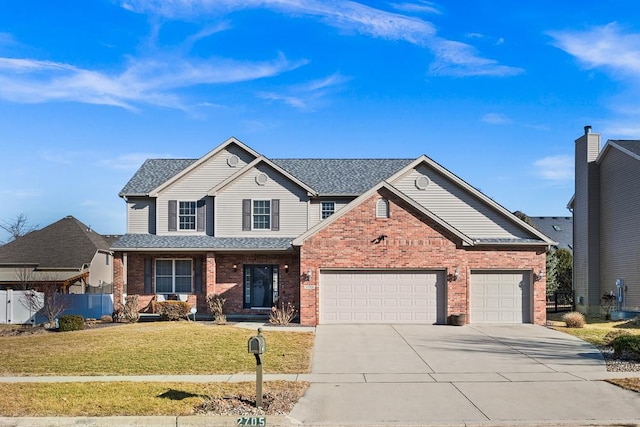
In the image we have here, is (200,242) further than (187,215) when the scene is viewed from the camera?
No

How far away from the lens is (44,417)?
1059 cm

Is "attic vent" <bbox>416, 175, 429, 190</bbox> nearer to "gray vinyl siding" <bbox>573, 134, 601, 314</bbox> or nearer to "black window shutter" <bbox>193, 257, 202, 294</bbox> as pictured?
"gray vinyl siding" <bbox>573, 134, 601, 314</bbox>

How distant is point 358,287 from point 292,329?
349cm

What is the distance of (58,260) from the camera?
35.5 metres

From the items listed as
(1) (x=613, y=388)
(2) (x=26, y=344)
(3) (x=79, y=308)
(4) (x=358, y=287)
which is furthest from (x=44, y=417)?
(3) (x=79, y=308)

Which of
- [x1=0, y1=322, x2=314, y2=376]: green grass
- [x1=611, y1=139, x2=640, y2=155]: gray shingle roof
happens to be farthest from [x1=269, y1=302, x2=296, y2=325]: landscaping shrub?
[x1=611, y1=139, x2=640, y2=155]: gray shingle roof

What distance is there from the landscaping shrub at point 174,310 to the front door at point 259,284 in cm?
290

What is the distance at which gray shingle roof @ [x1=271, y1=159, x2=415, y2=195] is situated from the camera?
29.7 metres

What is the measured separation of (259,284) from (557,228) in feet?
99.9

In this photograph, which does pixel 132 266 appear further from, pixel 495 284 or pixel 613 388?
pixel 613 388

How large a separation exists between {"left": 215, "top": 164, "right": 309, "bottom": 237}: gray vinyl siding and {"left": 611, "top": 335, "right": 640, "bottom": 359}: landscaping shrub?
15.1 metres

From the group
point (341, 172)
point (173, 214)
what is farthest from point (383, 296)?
point (173, 214)

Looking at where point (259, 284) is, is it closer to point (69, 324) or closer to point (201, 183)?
point (201, 183)

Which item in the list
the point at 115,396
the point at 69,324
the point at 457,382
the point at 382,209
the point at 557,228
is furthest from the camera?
the point at 557,228
